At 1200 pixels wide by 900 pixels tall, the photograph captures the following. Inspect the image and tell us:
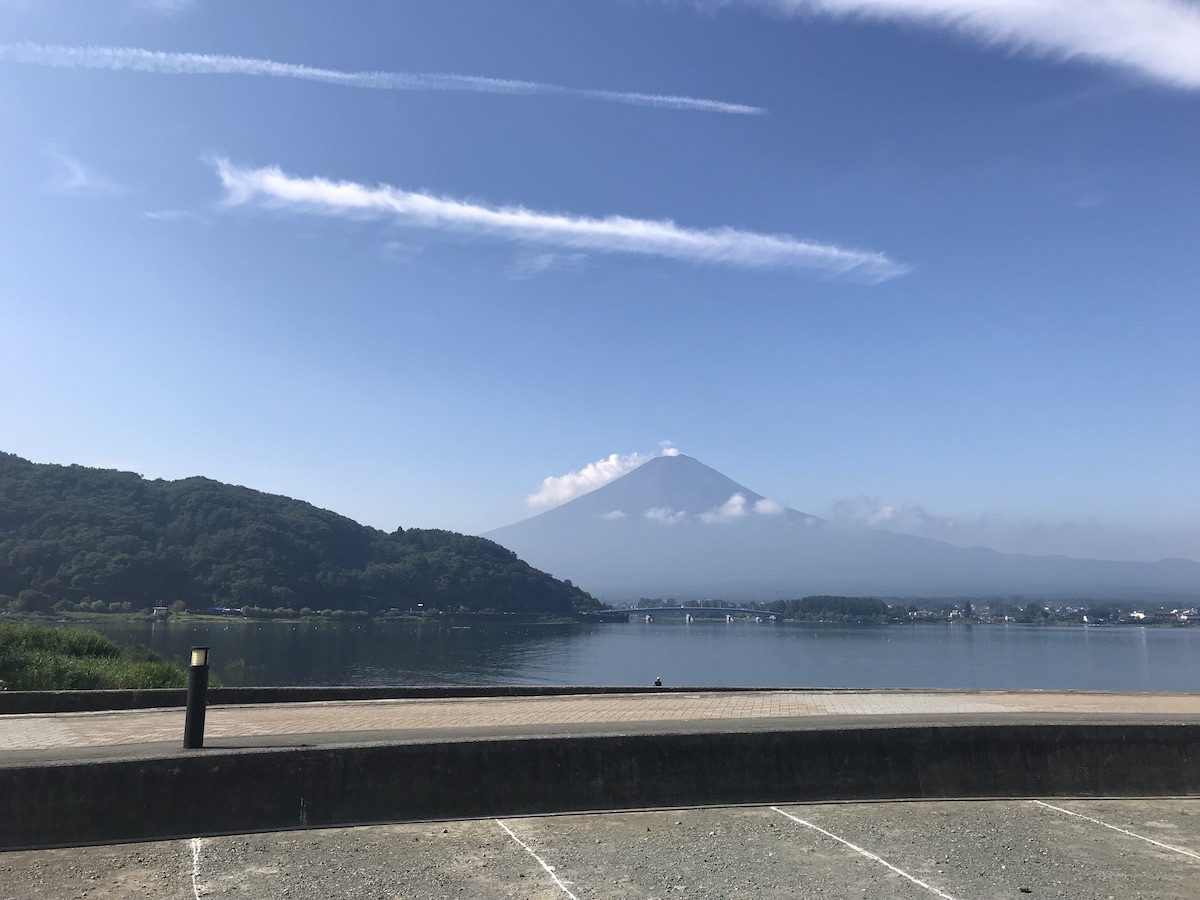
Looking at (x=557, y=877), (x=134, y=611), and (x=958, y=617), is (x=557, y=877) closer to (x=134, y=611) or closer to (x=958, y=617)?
(x=134, y=611)

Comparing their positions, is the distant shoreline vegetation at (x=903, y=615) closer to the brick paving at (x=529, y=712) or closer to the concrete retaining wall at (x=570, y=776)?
the brick paving at (x=529, y=712)

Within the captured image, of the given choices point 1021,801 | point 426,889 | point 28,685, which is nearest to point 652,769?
point 426,889

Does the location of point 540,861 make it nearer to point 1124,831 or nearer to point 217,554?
point 1124,831

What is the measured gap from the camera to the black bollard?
290 inches

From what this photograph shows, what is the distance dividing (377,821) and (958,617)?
609 feet

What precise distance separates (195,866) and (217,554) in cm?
11536

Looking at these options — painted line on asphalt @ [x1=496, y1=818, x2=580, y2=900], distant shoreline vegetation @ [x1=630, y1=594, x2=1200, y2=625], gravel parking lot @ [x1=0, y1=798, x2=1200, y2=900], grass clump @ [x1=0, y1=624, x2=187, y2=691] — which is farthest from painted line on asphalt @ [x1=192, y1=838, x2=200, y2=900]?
distant shoreline vegetation @ [x1=630, y1=594, x2=1200, y2=625]

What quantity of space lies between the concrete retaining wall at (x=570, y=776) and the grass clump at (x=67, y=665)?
959cm

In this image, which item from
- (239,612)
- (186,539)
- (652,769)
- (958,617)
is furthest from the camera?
(958,617)

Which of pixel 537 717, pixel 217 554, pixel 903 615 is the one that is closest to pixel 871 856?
pixel 537 717

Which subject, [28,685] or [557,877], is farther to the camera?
[28,685]

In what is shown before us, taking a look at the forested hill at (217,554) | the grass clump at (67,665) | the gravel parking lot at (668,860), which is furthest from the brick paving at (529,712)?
the forested hill at (217,554)

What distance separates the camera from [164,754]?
6926 millimetres

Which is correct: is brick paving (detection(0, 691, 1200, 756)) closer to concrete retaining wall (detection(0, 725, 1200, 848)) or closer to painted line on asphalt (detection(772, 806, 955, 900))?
concrete retaining wall (detection(0, 725, 1200, 848))
